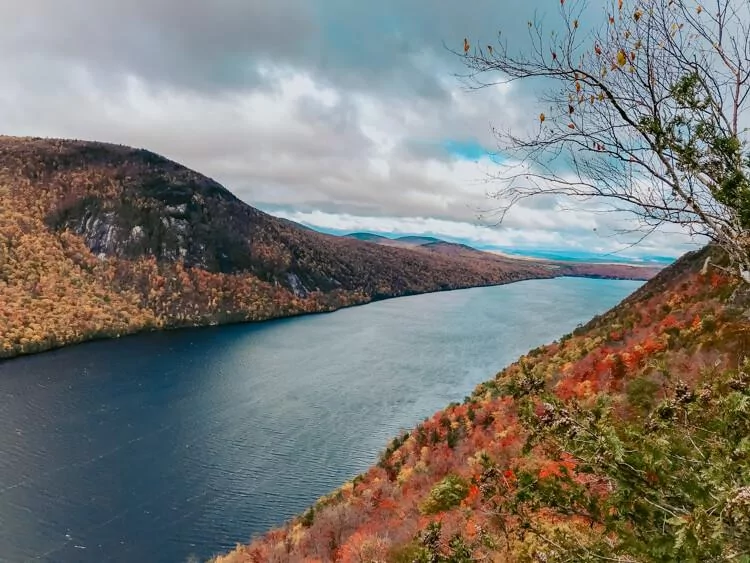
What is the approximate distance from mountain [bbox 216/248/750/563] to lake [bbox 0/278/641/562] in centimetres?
1010

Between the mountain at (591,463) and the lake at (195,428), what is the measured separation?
10.1 m

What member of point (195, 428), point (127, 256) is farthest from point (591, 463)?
point (127, 256)

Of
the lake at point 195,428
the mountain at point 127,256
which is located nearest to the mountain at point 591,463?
the lake at point 195,428

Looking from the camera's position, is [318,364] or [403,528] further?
[318,364]

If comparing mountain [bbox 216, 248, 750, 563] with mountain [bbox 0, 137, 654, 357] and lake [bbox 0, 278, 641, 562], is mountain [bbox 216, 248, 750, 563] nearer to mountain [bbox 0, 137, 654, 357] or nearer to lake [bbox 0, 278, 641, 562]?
lake [bbox 0, 278, 641, 562]

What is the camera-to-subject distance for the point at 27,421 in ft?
160

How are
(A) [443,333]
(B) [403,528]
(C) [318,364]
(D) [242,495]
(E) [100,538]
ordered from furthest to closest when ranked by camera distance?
(A) [443,333] < (C) [318,364] < (D) [242,495] < (E) [100,538] < (B) [403,528]

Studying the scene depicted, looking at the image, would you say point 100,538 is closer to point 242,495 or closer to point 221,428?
point 242,495

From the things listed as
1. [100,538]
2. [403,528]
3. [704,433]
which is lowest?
[100,538]

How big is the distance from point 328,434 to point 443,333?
58.7m

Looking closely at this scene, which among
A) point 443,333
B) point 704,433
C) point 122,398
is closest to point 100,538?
point 122,398

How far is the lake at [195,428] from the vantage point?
33.6 meters

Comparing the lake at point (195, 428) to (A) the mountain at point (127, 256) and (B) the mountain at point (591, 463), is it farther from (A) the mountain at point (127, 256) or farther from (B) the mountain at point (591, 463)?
(A) the mountain at point (127, 256)

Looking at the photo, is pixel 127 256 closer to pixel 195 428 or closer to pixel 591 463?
pixel 195 428
